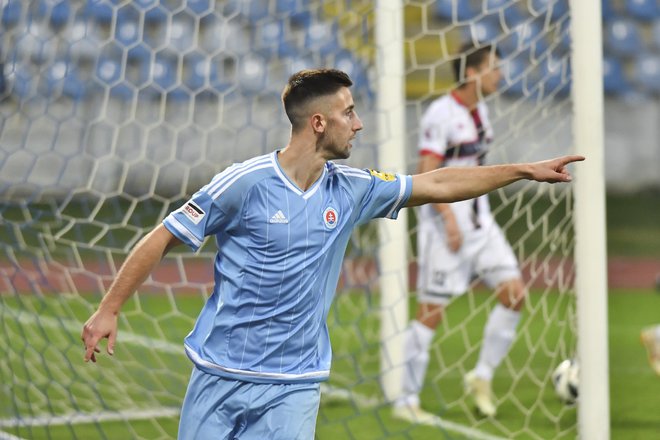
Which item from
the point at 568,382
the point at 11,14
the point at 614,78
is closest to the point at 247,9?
the point at 11,14

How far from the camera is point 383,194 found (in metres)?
3.73

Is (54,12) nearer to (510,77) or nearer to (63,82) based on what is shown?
(63,82)

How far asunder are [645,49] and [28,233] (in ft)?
49.1

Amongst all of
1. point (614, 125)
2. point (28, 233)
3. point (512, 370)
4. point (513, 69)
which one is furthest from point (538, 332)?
point (614, 125)

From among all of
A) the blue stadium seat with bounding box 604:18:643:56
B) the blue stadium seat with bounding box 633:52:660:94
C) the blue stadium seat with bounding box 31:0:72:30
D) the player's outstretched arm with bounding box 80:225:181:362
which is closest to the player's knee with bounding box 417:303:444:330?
the blue stadium seat with bounding box 31:0:72:30

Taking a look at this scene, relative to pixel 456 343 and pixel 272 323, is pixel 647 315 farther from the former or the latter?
pixel 272 323

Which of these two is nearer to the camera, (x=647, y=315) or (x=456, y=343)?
(x=456, y=343)

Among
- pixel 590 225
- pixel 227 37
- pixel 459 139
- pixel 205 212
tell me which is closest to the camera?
pixel 205 212

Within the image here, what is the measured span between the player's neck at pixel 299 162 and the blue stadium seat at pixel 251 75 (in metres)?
3.73

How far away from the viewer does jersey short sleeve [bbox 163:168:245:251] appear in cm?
342

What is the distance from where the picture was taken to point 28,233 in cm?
634

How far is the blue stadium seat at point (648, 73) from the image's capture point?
19297 mm

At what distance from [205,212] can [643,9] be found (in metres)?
16.9

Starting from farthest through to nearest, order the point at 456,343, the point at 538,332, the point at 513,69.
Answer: the point at 513,69 → the point at 456,343 → the point at 538,332
